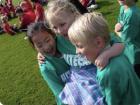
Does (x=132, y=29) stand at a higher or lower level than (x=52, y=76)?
lower

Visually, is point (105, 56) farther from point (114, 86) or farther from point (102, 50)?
point (114, 86)

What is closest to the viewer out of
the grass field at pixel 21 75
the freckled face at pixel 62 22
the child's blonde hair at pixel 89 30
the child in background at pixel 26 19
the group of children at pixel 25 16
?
the child's blonde hair at pixel 89 30

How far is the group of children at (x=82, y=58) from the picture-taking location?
2.59 meters

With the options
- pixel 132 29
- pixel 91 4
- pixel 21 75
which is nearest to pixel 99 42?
pixel 132 29

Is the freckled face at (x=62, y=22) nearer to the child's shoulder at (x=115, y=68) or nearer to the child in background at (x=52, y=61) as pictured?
the child in background at (x=52, y=61)

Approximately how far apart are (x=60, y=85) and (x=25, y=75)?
4.55 m

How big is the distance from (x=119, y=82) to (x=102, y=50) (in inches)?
10.1

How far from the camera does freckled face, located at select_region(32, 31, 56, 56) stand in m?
3.20

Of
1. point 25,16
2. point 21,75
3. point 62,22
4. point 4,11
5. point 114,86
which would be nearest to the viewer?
point 114,86

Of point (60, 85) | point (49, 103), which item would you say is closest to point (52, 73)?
point (60, 85)

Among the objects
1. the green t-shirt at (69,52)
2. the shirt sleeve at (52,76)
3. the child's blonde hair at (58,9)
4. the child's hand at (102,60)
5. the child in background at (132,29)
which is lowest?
the child in background at (132,29)

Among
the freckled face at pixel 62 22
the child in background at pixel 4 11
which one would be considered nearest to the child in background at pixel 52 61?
the freckled face at pixel 62 22

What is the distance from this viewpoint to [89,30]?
100.0 inches

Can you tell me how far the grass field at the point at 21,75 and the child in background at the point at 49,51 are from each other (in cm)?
269
